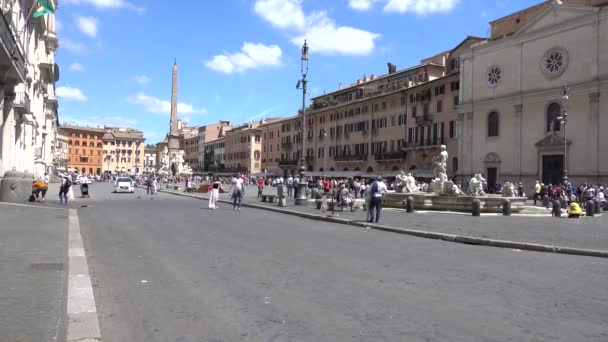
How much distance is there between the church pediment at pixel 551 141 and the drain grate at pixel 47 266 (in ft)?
144

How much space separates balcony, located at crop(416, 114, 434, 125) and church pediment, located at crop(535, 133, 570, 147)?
619 inches

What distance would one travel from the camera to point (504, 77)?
51.0 m

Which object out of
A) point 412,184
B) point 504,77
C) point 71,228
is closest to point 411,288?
point 71,228

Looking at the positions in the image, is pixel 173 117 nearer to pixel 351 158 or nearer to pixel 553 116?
pixel 351 158

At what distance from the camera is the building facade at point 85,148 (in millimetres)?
154625

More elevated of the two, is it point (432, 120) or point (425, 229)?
point (432, 120)

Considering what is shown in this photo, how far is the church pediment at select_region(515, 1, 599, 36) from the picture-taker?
4409 cm

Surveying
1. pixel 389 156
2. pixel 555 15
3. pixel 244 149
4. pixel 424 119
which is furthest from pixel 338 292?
pixel 244 149

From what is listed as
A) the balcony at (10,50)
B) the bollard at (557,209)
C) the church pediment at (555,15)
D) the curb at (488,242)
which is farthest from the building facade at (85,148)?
the curb at (488,242)

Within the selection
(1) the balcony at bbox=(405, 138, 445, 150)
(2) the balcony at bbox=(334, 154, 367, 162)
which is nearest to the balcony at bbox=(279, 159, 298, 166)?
(2) the balcony at bbox=(334, 154, 367, 162)

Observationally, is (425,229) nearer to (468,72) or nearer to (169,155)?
(468,72)

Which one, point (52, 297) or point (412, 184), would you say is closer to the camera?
point (52, 297)

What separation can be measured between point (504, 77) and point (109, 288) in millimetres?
50080

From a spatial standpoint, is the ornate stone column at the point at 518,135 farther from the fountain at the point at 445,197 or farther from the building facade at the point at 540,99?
the fountain at the point at 445,197
